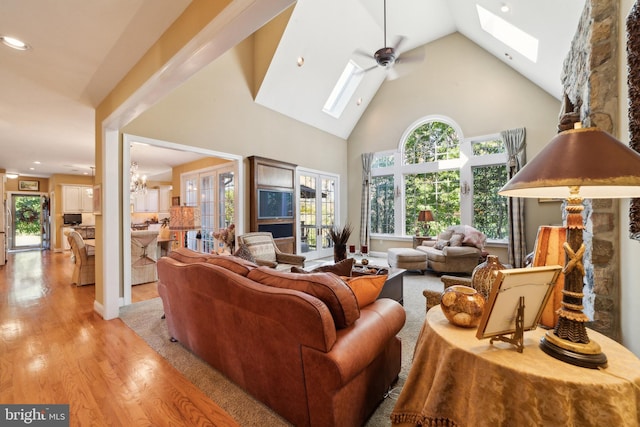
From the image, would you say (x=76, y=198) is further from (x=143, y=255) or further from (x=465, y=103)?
(x=465, y=103)

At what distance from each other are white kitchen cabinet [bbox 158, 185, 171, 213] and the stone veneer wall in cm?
996

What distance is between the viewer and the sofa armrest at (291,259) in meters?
4.05

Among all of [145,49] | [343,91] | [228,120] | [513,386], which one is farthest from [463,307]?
[343,91]

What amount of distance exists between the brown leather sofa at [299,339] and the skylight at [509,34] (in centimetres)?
459

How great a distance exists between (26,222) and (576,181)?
48.1 ft

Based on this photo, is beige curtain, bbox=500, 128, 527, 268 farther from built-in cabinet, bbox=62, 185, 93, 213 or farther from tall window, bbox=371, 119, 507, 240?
built-in cabinet, bbox=62, 185, 93, 213

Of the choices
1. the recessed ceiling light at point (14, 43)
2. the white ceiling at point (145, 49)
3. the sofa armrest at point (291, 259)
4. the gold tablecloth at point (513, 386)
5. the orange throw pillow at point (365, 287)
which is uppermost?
the white ceiling at point (145, 49)

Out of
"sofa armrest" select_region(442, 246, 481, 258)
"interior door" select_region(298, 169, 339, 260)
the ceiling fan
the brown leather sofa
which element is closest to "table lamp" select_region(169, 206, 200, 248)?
the brown leather sofa

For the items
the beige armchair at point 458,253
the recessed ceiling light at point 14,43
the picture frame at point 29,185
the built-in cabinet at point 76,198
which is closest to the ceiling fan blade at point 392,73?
the beige armchair at point 458,253

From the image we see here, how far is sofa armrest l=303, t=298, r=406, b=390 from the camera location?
1.24 metres

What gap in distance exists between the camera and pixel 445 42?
6.21 meters

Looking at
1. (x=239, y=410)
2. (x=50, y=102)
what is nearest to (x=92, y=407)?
(x=239, y=410)

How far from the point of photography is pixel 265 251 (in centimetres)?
411

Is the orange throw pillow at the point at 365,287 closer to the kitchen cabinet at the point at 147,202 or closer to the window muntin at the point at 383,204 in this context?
the window muntin at the point at 383,204
